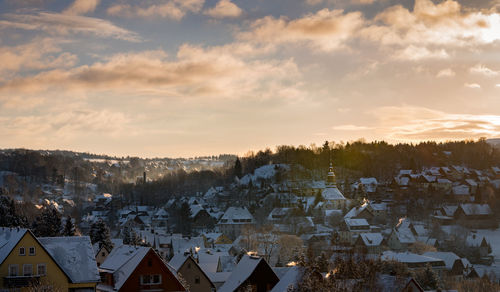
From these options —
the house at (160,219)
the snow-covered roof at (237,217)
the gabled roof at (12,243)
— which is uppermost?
the gabled roof at (12,243)

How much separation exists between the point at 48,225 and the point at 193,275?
28405 mm

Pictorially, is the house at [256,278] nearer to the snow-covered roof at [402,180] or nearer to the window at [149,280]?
the window at [149,280]

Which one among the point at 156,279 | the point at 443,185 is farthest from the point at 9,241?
the point at 443,185

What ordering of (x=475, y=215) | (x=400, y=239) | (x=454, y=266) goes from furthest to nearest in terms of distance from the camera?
(x=475, y=215), (x=400, y=239), (x=454, y=266)

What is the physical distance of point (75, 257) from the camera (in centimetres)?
3553

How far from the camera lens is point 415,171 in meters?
185

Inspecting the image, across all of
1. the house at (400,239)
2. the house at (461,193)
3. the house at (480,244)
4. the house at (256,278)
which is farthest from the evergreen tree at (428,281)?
the house at (461,193)

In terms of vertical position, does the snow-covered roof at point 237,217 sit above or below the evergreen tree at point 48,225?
below

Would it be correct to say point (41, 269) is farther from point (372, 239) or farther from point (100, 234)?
point (372, 239)

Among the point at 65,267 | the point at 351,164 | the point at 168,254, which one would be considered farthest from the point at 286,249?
the point at 351,164

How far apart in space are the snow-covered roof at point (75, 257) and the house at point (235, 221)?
90.1 meters

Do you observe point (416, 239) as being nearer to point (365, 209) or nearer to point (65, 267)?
point (365, 209)

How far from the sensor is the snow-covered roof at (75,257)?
34625 millimetres

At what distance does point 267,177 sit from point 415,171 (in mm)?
51441
